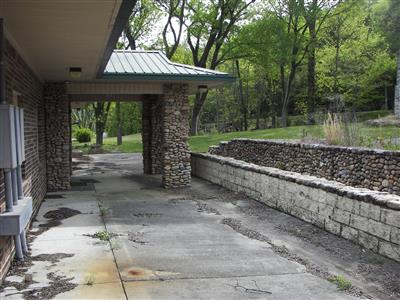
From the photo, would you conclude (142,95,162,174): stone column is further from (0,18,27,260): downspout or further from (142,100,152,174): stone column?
(0,18,27,260): downspout

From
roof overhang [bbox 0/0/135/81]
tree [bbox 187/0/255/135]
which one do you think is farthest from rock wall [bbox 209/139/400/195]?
tree [bbox 187/0/255/135]

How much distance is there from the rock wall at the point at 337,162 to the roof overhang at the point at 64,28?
5.55 m

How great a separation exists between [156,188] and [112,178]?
2.86 metres

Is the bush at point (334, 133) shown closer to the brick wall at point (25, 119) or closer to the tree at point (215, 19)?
the brick wall at point (25, 119)

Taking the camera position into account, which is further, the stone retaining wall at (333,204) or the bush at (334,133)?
the bush at (334,133)

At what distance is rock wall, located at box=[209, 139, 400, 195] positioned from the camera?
30.6ft

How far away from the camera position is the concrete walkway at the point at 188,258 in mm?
5027

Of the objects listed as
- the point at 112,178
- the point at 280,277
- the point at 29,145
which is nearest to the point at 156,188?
the point at 112,178

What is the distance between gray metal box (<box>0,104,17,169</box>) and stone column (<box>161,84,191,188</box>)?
815 centimetres

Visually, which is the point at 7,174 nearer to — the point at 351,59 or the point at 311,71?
the point at 311,71

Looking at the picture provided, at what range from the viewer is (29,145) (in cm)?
871

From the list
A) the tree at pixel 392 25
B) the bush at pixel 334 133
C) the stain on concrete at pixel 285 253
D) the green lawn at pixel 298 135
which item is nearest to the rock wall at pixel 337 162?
the bush at pixel 334 133

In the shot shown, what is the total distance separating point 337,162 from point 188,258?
19.0 feet

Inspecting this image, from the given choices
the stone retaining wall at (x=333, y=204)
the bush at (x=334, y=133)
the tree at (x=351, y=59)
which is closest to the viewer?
the stone retaining wall at (x=333, y=204)
